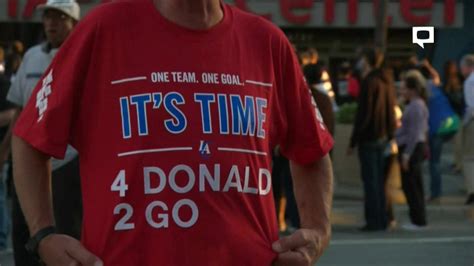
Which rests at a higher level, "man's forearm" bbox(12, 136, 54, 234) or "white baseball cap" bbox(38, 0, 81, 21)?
"man's forearm" bbox(12, 136, 54, 234)

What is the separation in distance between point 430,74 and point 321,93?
6.73 metres

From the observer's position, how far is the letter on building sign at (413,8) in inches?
1305

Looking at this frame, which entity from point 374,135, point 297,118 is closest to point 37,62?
point 297,118

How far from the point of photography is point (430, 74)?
18.6 meters

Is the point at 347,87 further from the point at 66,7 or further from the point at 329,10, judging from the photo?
the point at 66,7

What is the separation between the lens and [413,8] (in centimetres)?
3369

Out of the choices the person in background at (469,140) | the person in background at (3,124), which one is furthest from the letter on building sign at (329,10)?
the person in background at (3,124)

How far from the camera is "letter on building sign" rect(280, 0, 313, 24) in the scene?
110 ft

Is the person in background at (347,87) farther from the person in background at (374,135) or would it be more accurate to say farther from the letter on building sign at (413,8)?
the person in background at (374,135)

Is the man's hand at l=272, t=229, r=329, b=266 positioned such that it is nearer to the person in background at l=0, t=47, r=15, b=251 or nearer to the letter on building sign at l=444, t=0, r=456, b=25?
the person in background at l=0, t=47, r=15, b=251

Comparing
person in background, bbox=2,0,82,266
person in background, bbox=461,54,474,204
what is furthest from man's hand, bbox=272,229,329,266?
person in background, bbox=461,54,474,204

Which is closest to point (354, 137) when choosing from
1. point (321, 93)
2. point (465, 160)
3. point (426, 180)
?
point (321, 93)

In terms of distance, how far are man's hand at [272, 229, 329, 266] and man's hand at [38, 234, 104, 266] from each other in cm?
45

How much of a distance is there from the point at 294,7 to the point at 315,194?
30.7 metres
